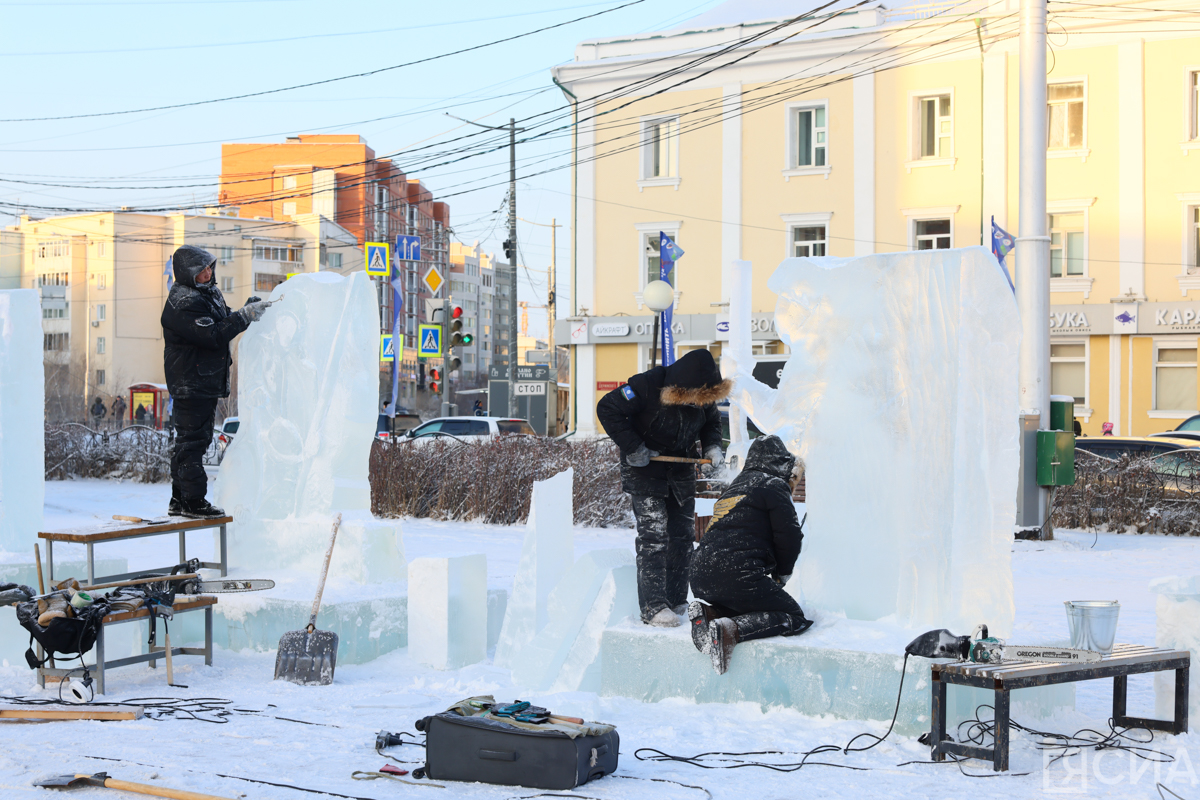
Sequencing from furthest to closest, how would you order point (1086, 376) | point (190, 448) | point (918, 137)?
1. point (918, 137)
2. point (1086, 376)
3. point (190, 448)

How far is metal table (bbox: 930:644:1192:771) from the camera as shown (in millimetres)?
4746

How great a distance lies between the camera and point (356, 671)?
286 inches

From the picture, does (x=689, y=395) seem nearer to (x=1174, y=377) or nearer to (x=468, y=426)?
(x=468, y=426)

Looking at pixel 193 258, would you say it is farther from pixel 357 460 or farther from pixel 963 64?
pixel 963 64

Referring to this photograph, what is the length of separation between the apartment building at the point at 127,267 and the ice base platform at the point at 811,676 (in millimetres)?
72056

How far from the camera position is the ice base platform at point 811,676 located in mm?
5391

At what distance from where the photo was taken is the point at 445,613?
725 centimetres

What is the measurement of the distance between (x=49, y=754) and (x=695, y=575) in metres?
3.02

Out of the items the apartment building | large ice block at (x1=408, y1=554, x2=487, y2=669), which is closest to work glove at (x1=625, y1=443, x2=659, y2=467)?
large ice block at (x1=408, y1=554, x2=487, y2=669)

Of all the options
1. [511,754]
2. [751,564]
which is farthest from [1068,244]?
[511,754]

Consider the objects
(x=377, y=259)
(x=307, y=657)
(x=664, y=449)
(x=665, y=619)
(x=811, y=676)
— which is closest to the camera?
(x=811, y=676)

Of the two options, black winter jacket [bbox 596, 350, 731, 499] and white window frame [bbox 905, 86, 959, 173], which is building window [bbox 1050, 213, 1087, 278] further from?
black winter jacket [bbox 596, 350, 731, 499]

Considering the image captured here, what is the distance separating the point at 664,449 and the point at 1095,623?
7.71ft

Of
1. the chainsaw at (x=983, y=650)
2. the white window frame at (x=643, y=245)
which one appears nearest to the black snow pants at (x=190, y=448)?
the chainsaw at (x=983, y=650)
